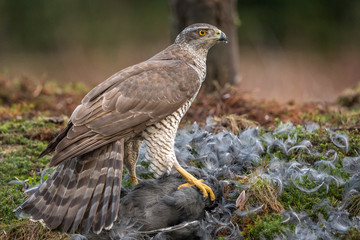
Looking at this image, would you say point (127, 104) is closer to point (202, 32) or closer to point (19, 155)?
point (202, 32)

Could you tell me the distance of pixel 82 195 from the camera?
3.61 meters

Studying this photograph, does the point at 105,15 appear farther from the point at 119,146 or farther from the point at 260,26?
the point at 119,146

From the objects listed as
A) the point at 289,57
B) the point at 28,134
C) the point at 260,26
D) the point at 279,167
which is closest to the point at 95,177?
the point at 279,167

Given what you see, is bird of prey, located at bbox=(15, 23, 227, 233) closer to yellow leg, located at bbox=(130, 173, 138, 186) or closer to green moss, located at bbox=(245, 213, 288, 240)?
yellow leg, located at bbox=(130, 173, 138, 186)

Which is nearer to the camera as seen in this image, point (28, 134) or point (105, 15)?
point (28, 134)

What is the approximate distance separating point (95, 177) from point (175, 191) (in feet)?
2.05

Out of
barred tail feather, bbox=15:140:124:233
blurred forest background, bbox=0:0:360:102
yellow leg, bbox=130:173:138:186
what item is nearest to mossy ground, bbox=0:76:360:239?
barred tail feather, bbox=15:140:124:233

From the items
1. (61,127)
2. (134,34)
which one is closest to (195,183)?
(61,127)

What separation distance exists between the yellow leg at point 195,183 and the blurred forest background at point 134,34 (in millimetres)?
7920

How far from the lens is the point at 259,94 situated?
8.82m

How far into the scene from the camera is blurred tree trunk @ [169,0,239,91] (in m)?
6.62

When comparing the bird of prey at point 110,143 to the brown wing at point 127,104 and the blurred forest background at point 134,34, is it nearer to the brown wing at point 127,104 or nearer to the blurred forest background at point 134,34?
the brown wing at point 127,104

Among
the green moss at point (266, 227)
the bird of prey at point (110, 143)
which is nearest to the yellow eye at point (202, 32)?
the bird of prey at point (110, 143)

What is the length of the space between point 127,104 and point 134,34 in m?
10.7
